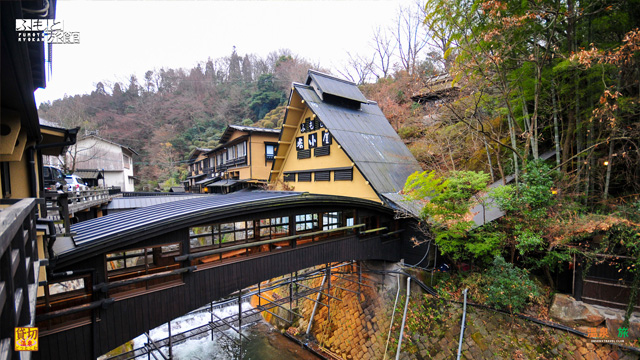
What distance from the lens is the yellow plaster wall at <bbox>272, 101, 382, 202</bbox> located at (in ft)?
43.5

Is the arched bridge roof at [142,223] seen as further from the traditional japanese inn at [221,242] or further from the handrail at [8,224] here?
the handrail at [8,224]

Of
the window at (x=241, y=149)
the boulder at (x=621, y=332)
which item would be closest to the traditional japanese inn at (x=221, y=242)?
the boulder at (x=621, y=332)

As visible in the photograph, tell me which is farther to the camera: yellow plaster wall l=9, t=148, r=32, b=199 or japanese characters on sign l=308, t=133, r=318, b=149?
japanese characters on sign l=308, t=133, r=318, b=149

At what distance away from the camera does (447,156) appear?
16.4 metres

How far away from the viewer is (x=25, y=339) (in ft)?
7.17

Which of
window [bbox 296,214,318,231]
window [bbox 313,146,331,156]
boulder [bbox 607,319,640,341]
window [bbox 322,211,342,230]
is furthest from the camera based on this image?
window [bbox 313,146,331,156]

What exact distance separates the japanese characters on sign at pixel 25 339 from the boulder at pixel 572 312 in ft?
38.3

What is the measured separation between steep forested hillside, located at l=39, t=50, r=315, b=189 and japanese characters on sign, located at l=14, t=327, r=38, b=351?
108ft

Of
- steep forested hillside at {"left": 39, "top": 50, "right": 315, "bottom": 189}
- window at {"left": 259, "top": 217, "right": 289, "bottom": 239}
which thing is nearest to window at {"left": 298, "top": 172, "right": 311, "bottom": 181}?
window at {"left": 259, "top": 217, "right": 289, "bottom": 239}

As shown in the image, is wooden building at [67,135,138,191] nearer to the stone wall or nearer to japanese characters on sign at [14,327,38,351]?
the stone wall

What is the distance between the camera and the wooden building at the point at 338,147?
43.1ft

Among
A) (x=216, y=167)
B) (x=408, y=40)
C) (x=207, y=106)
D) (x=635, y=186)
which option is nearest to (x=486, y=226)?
(x=635, y=186)

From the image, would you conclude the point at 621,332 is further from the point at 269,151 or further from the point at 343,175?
the point at 269,151

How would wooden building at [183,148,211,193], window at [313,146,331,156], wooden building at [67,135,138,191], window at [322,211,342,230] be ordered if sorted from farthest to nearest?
wooden building at [183,148,211,193], wooden building at [67,135,138,191], window at [313,146,331,156], window at [322,211,342,230]
